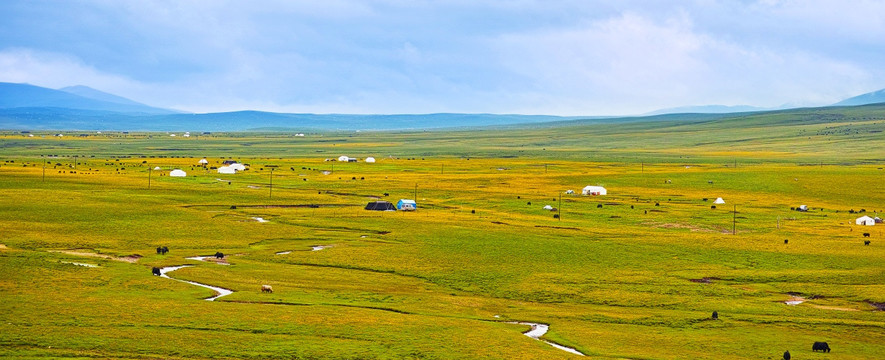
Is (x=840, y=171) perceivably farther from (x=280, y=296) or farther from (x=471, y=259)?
(x=280, y=296)

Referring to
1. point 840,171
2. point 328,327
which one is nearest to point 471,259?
point 328,327

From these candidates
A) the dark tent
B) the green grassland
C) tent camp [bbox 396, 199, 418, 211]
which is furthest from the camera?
tent camp [bbox 396, 199, 418, 211]

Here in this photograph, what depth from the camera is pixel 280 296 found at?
49844mm

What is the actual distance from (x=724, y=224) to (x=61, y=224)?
57422 mm

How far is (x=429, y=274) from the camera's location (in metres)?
60.2

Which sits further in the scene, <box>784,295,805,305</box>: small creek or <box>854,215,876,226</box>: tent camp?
<box>854,215,876,226</box>: tent camp

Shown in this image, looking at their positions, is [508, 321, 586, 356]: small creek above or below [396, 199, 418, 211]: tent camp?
below

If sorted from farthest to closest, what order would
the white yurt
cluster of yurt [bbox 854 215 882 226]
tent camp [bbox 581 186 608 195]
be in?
1. the white yurt
2. tent camp [bbox 581 186 608 195]
3. cluster of yurt [bbox 854 215 882 226]

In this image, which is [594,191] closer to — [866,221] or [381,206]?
[381,206]

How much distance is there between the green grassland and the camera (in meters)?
40.6

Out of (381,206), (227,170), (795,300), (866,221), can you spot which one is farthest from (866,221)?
(227,170)

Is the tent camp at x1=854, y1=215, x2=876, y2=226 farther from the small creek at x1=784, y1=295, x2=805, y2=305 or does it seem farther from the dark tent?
the dark tent

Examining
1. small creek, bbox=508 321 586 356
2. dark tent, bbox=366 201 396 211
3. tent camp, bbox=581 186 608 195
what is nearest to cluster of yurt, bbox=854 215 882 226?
tent camp, bbox=581 186 608 195

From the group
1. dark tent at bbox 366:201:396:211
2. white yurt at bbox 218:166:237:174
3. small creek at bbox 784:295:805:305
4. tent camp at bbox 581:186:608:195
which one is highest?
white yurt at bbox 218:166:237:174
